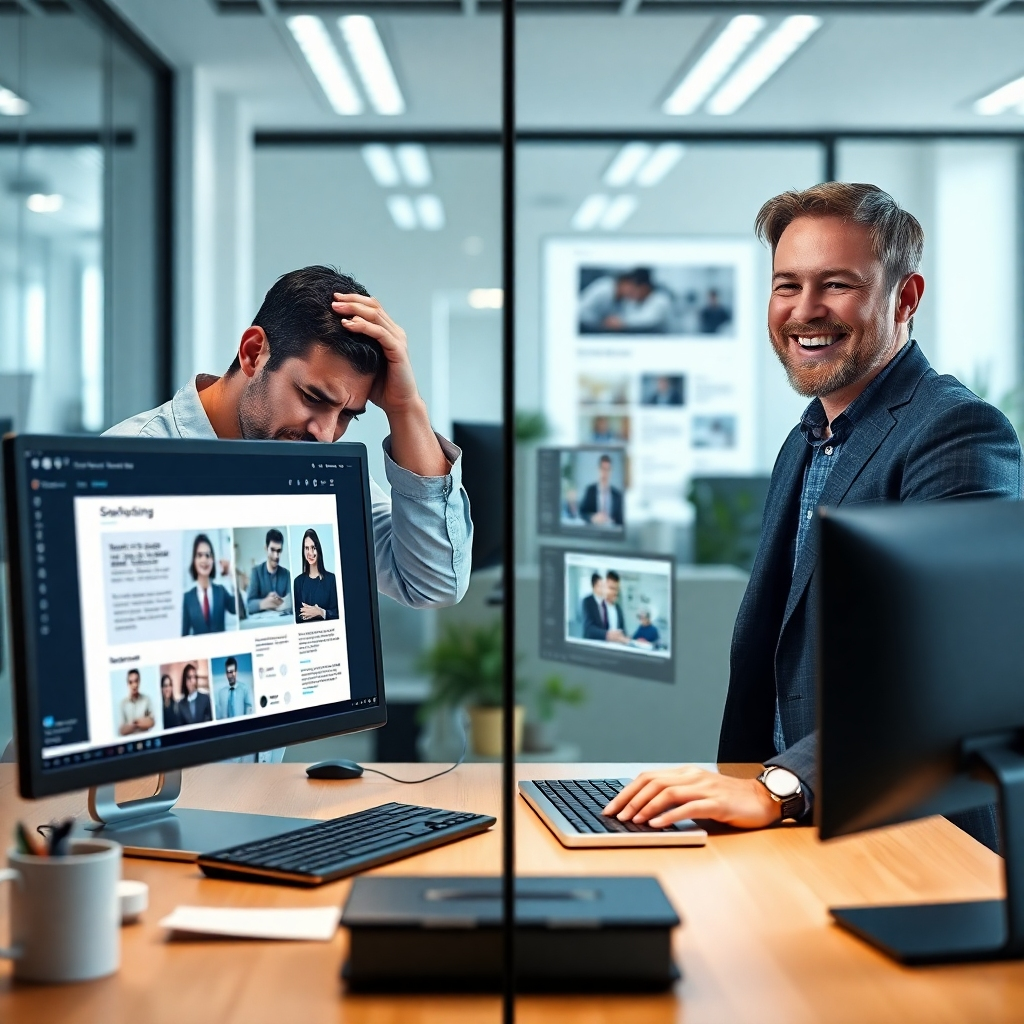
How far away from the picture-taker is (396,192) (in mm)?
4527

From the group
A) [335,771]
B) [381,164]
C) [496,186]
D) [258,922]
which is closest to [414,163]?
[381,164]

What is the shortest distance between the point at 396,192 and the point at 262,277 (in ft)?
2.04

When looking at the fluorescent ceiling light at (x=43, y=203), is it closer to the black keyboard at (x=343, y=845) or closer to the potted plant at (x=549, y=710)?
the potted plant at (x=549, y=710)

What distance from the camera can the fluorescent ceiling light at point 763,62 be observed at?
12.6ft

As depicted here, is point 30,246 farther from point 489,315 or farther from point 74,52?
point 489,315

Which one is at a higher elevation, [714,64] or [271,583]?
[714,64]

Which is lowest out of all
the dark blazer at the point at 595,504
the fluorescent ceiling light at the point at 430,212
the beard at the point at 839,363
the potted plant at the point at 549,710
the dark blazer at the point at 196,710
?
the potted plant at the point at 549,710

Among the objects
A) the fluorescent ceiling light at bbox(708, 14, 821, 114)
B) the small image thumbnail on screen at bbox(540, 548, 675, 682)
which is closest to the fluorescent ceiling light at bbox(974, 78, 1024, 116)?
the fluorescent ceiling light at bbox(708, 14, 821, 114)

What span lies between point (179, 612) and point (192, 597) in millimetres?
24

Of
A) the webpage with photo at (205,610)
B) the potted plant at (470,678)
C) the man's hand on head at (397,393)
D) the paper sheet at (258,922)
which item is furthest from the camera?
the potted plant at (470,678)

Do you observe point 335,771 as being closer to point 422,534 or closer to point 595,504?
point 422,534

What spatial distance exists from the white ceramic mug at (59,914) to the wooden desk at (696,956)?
0.05ft

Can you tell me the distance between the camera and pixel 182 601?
115cm

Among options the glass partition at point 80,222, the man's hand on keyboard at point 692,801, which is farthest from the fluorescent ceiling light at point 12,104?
the man's hand on keyboard at point 692,801
